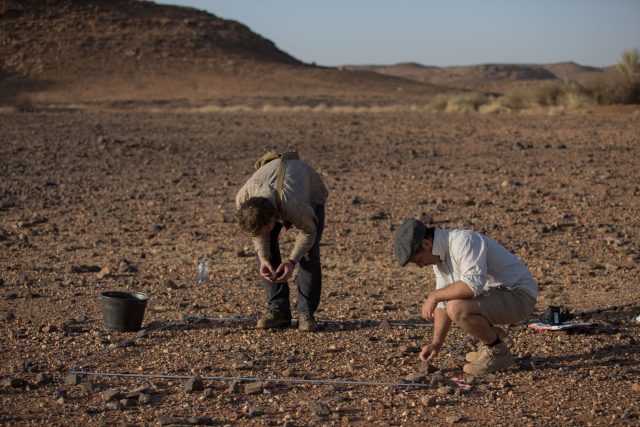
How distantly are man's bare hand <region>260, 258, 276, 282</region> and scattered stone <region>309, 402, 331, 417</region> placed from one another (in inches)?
60.4

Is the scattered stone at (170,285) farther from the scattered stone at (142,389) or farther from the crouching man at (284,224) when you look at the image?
the scattered stone at (142,389)

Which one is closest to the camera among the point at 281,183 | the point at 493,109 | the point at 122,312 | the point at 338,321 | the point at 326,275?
the point at 281,183

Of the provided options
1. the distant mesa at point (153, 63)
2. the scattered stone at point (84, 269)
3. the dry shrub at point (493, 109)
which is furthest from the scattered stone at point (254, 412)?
the distant mesa at point (153, 63)

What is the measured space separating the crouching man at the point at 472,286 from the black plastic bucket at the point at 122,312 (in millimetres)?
2425

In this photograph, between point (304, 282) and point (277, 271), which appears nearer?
point (277, 271)

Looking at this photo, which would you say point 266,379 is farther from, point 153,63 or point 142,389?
point 153,63

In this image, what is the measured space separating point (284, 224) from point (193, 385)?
1431 millimetres

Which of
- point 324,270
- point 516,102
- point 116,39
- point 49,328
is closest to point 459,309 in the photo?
point 49,328

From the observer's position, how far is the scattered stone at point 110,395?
20.1 feet

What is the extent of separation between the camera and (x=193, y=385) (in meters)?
6.34

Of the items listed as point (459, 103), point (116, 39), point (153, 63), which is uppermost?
point (116, 39)

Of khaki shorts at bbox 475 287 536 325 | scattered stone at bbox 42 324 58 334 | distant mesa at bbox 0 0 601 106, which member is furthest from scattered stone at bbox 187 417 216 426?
distant mesa at bbox 0 0 601 106

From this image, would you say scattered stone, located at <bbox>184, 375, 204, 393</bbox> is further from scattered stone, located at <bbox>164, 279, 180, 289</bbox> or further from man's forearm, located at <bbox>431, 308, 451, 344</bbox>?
scattered stone, located at <bbox>164, 279, 180, 289</bbox>

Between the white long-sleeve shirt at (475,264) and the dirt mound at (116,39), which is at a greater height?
the dirt mound at (116,39)
